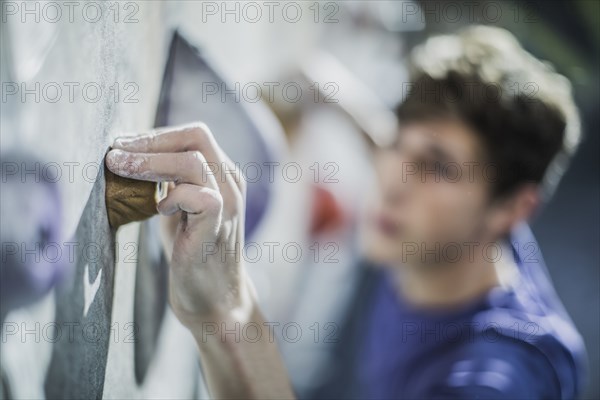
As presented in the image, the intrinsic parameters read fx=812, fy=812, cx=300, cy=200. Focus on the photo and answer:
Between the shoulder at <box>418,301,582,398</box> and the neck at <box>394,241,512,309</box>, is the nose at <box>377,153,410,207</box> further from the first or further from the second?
the shoulder at <box>418,301,582,398</box>

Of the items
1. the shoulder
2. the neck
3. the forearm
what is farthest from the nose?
the forearm

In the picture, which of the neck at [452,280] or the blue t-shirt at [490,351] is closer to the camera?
the blue t-shirt at [490,351]

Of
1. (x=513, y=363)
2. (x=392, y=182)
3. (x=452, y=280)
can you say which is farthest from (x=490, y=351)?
(x=392, y=182)

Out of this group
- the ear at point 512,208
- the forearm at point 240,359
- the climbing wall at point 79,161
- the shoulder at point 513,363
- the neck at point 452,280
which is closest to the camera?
the climbing wall at point 79,161

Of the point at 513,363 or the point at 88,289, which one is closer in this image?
the point at 88,289

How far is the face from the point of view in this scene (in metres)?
1.47

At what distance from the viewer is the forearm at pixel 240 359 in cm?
77

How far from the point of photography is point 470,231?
1.52 m

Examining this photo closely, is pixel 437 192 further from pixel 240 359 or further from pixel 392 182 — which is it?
pixel 240 359

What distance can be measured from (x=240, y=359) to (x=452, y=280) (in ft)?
2.56

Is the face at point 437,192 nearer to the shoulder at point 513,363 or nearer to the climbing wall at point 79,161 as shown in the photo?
the shoulder at point 513,363

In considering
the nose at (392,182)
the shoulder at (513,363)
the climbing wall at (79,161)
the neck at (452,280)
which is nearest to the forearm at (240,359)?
the climbing wall at (79,161)

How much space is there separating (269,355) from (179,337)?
245mm

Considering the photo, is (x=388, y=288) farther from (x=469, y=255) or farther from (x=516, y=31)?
(x=516, y=31)
